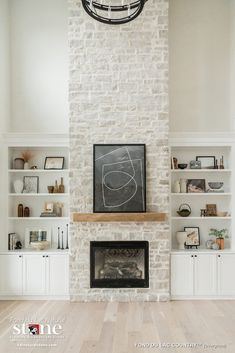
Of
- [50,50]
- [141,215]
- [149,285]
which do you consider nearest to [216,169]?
[141,215]

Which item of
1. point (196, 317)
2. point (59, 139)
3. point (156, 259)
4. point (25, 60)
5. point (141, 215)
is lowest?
point (196, 317)

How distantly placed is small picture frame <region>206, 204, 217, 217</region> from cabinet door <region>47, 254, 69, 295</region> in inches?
97.3

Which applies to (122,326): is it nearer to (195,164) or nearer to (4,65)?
(195,164)

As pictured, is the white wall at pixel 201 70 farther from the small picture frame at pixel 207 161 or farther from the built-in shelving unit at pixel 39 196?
the built-in shelving unit at pixel 39 196

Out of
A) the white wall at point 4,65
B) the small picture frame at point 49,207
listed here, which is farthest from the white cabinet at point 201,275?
the white wall at point 4,65

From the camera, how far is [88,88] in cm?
771

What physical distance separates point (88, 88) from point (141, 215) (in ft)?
7.12

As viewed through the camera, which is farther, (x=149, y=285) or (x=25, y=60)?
(x=25, y=60)

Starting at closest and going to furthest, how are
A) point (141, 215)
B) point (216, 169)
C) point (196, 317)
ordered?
point (196, 317) < point (141, 215) < point (216, 169)

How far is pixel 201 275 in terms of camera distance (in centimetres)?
770

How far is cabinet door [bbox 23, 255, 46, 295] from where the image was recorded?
773 centimetres

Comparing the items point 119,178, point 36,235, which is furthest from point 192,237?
point 36,235

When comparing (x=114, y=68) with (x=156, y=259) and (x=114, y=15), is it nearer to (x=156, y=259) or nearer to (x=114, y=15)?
(x=114, y=15)

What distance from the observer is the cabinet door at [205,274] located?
7.68m
